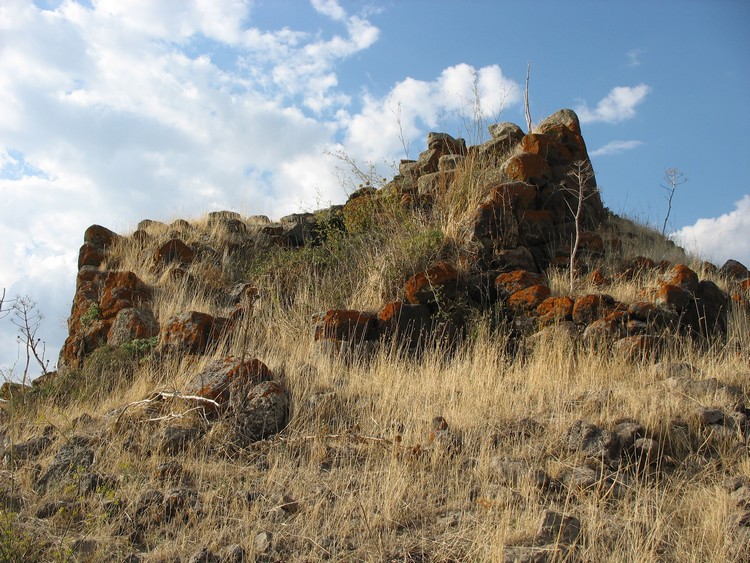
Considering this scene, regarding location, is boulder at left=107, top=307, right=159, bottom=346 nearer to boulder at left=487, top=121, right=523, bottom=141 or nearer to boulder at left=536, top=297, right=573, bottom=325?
boulder at left=536, top=297, right=573, bottom=325

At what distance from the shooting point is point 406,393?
6.43 m

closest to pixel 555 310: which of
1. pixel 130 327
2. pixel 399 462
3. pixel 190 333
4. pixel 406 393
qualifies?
pixel 406 393

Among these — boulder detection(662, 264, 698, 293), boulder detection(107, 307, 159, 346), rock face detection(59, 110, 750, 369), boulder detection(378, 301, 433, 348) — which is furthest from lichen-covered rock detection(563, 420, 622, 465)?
boulder detection(107, 307, 159, 346)

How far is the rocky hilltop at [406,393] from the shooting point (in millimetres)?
4145

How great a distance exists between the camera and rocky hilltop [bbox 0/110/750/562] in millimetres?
4145

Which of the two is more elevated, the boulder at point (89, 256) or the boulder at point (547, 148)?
the boulder at point (547, 148)

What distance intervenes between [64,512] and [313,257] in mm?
6780

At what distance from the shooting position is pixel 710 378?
20.4ft

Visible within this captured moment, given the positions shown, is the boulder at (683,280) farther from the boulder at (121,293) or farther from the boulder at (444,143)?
the boulder at (121,293)

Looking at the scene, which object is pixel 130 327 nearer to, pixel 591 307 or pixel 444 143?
pixel 591 307

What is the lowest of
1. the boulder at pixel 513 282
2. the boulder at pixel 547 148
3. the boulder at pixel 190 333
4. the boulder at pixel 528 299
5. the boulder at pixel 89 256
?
the boulder at pixel 190 333

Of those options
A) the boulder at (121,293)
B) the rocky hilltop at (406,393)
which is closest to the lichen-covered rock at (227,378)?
the rocky hilltop at (406,393)

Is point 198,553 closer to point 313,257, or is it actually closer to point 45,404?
point 45,404

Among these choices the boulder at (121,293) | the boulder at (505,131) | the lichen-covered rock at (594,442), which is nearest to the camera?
the lichen-covered rock at (594,442)
